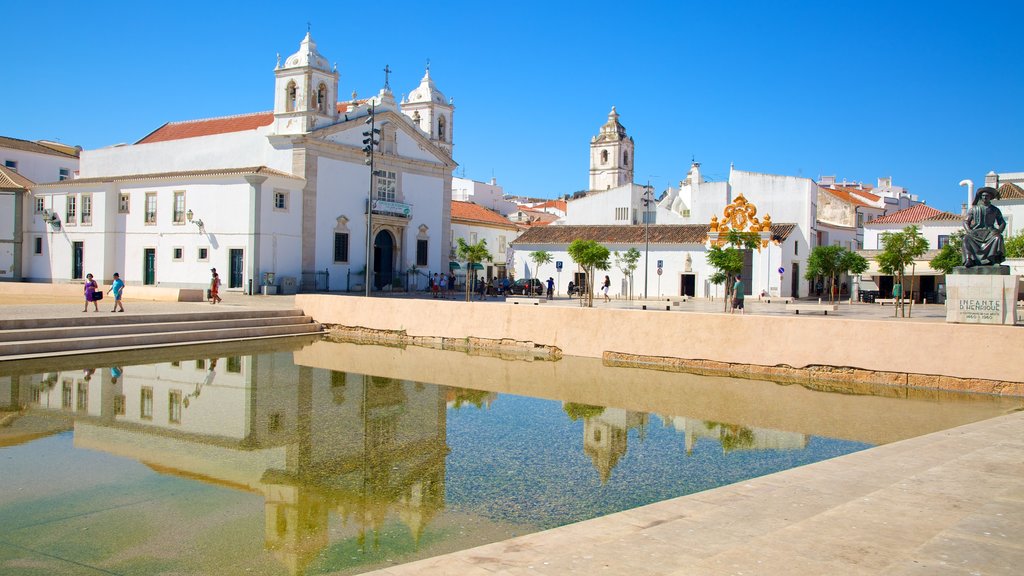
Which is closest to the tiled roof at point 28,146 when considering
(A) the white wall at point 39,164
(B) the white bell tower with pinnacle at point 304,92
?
(A) the white wall at point 39,164

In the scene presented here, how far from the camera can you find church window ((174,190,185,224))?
111 ft

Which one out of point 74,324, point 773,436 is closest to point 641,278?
Result: point 74,324

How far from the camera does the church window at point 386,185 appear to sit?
124ft

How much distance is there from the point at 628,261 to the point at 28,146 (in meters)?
36.5

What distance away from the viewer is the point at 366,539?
17.8ft

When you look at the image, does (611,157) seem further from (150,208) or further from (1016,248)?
(150,208)

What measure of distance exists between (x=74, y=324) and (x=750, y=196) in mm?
39457

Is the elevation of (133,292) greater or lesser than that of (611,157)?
lesser

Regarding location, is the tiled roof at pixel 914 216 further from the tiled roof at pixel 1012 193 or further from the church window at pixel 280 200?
the church window at pixel 280 200

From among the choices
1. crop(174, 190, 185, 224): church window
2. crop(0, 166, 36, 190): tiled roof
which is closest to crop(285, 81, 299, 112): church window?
crop(174, 190, 185, 224): church window

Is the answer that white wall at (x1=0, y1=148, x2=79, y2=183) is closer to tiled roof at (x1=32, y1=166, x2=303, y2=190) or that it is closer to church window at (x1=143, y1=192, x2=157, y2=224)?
tiled roof at (x1=32, y1=166, x2=303, y2=190)

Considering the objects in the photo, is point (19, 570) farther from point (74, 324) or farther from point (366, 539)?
point (74, 324)

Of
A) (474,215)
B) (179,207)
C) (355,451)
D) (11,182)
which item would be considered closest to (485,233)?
(474,215)

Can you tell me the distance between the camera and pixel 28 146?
47.6m
